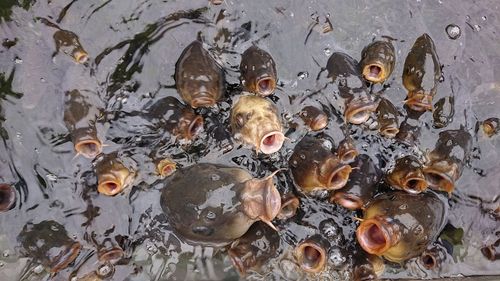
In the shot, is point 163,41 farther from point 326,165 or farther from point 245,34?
point 326,165

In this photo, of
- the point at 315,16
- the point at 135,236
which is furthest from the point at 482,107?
the point at 135,236

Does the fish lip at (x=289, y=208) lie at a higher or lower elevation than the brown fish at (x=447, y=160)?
lower

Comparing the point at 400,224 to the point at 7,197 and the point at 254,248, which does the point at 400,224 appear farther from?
the point at 7,197

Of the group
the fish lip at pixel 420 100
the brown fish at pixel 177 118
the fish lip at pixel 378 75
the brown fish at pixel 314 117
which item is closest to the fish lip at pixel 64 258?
the brown fish at pixel 177 118

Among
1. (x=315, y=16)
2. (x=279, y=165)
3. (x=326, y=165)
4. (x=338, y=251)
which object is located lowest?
(x=338, y=251)

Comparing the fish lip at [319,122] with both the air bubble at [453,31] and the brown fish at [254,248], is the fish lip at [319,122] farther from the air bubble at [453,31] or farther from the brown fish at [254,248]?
the air bubble at [453,31]

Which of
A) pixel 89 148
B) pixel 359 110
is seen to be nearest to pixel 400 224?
pixel 359 110
